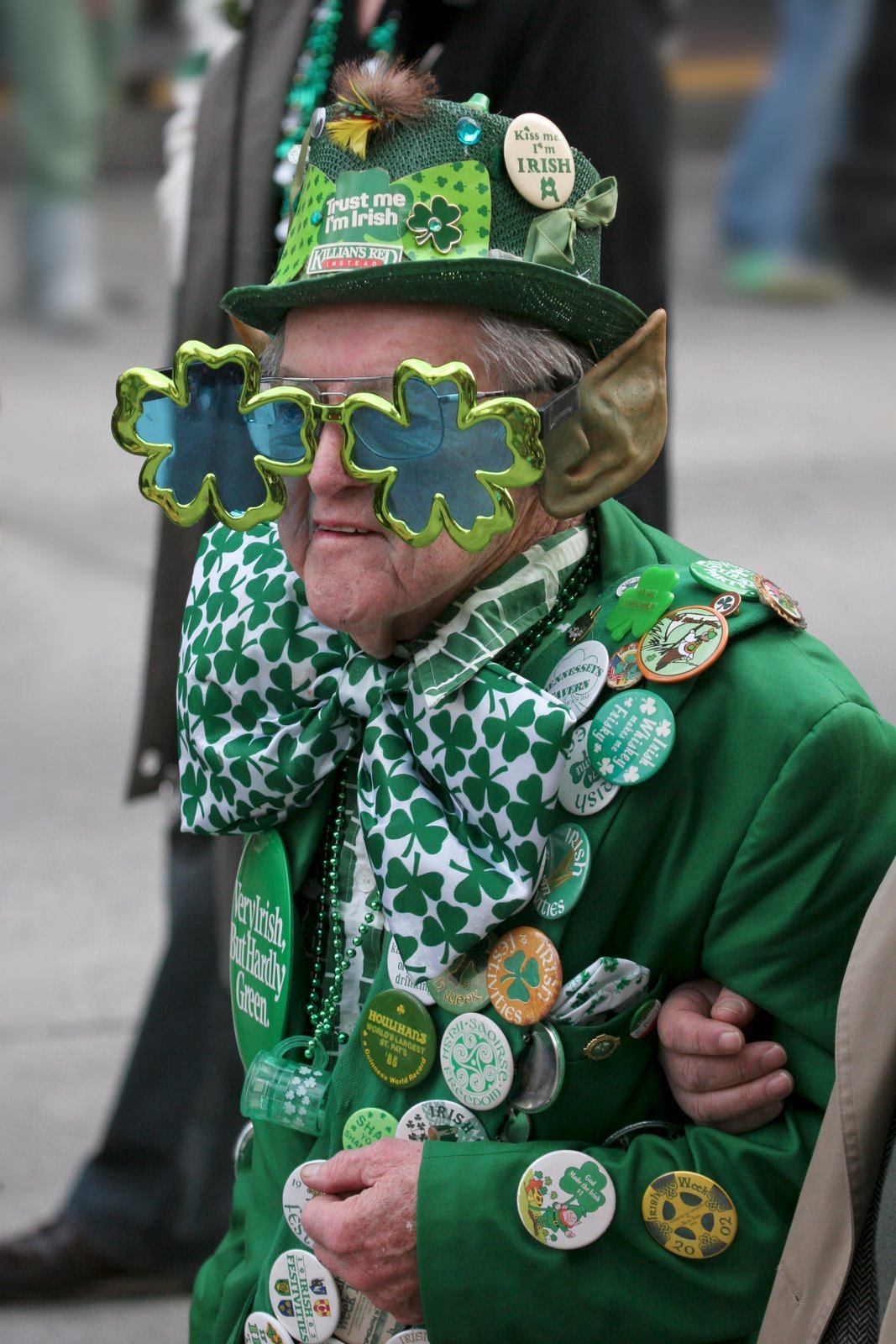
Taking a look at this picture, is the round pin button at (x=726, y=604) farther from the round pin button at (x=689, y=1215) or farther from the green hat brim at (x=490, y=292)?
the round pin button at (x=689, y=1215)

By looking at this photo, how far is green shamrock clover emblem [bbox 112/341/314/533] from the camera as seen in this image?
60.7 inches

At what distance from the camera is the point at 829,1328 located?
1.46 m

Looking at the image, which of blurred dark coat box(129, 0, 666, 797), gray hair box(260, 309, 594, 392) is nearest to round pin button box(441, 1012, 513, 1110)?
gray hair box(260, 309, 594, 392)

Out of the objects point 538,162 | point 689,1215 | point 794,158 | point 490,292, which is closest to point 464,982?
point 689,1215

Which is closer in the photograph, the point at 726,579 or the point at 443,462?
the point at 443,462

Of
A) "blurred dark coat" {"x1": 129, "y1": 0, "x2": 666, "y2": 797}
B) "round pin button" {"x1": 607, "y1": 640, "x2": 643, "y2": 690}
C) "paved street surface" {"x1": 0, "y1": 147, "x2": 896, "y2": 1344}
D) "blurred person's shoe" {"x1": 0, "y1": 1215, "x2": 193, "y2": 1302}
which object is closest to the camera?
"round pin button" {"x1": 607, "y1": 640, "x2": 643, "y2": 690}

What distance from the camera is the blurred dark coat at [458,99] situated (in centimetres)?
229

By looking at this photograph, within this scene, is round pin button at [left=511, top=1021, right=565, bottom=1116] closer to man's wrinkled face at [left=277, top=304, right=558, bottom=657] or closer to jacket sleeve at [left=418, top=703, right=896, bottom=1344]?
jacket sleeve at [left=418, top=703, right=896, bottom=1344]

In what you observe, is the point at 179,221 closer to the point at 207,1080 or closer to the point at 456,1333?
the point at 207,1080

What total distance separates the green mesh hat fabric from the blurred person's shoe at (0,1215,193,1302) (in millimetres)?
2065

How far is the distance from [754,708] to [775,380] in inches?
254

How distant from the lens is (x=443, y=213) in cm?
149

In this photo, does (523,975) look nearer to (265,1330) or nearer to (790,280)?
(265,1330)

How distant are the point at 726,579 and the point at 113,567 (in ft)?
17.3
